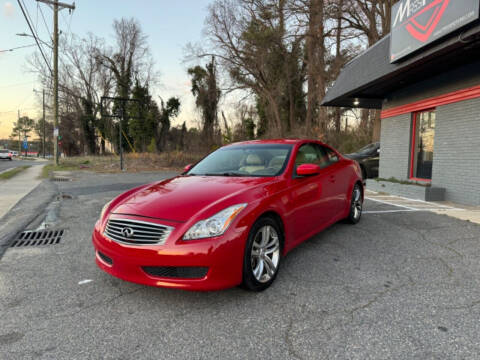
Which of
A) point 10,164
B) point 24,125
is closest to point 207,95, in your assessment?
point 10,164

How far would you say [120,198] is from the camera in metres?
3.44

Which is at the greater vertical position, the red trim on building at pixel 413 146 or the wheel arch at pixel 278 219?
the red trim on building at pixel 413 146

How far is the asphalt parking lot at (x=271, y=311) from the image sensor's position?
81.7 inches

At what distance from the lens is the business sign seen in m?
5.28

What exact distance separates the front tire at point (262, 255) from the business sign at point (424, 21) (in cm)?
505

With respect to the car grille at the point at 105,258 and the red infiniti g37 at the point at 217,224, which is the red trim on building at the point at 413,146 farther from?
the car grille at the point at 105,258

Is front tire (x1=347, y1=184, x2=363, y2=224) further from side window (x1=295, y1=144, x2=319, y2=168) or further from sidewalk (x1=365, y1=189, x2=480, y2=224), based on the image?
sidewalk (x1=365, y1=189, x2=480, y2=224)

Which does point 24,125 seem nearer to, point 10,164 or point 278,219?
point 10,164

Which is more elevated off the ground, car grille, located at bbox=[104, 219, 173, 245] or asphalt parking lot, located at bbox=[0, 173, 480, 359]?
car grille, located at bbox=[104, 219, 173, 245]

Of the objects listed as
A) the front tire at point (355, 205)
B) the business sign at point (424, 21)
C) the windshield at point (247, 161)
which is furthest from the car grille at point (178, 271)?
the business sign at point (424, 21)

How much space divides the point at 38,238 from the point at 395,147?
9874 millimetres

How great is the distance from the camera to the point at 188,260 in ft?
8.07

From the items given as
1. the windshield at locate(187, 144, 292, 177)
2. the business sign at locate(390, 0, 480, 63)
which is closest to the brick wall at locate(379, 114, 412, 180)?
the business sign at locate(390, 0, 480, 63)

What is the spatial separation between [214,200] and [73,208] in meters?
5.44
